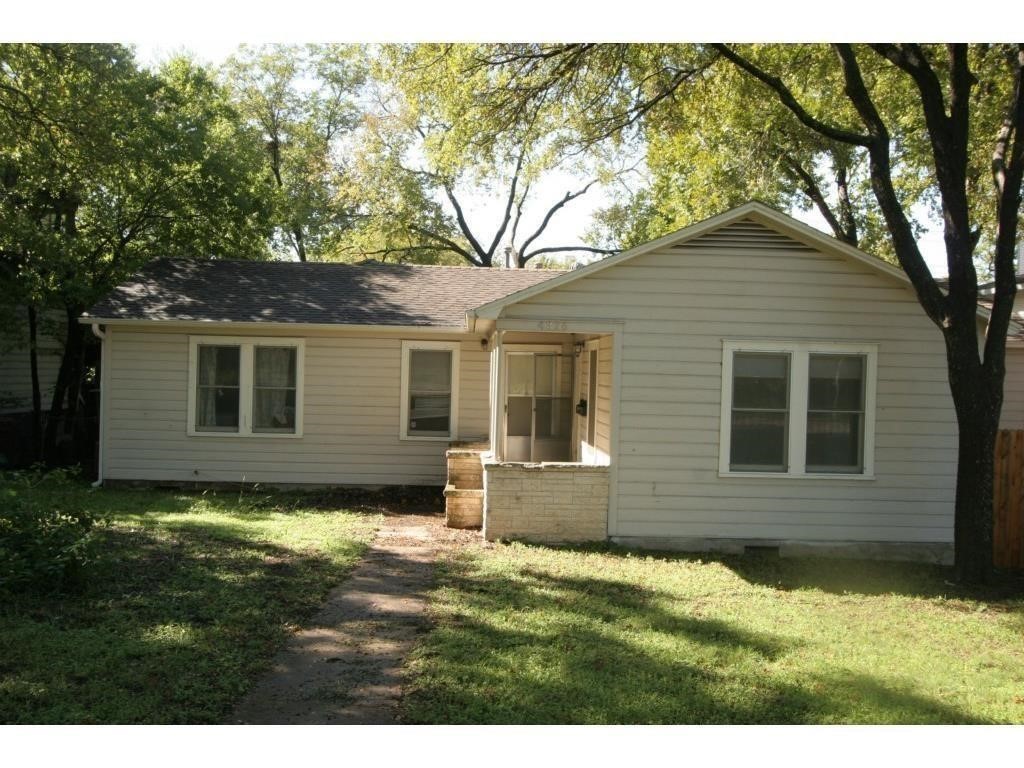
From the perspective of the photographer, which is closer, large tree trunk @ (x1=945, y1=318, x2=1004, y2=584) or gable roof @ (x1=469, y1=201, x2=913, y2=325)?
large tree trunk @ (x1=945, y1=318, x2=1004, y2=584)

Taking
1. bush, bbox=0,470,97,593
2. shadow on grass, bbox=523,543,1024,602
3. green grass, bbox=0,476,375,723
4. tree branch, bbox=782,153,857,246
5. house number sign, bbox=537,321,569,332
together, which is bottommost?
shadow on grass, bbox=523,543,1024,602

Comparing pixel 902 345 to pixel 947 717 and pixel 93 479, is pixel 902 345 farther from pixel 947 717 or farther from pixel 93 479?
pixel 93 479

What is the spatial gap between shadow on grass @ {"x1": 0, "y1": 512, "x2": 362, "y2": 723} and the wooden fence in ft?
23.7

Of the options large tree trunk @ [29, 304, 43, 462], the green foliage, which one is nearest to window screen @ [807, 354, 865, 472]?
the green foliage

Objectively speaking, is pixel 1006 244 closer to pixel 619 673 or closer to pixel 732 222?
pixel 732 222

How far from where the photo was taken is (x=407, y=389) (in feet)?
A: 45.0

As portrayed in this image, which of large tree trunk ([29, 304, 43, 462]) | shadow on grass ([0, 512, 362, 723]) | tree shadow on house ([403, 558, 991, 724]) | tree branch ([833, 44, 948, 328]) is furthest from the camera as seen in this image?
large tree trunk ([29, 304, 43, 462])

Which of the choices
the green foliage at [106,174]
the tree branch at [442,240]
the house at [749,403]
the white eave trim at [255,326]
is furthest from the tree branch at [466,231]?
the house at [749,403]

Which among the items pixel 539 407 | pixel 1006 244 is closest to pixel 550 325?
pixel 539 407

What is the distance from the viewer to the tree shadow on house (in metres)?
4.89

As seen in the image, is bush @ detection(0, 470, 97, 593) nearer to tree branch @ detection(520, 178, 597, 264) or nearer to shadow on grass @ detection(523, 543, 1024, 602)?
shadow on grass @ detection(523, 543, 1024, 602)

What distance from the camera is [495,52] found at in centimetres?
1096

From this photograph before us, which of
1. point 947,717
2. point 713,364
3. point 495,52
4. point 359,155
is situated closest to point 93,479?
point 495,52

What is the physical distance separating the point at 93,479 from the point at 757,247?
11.6m
